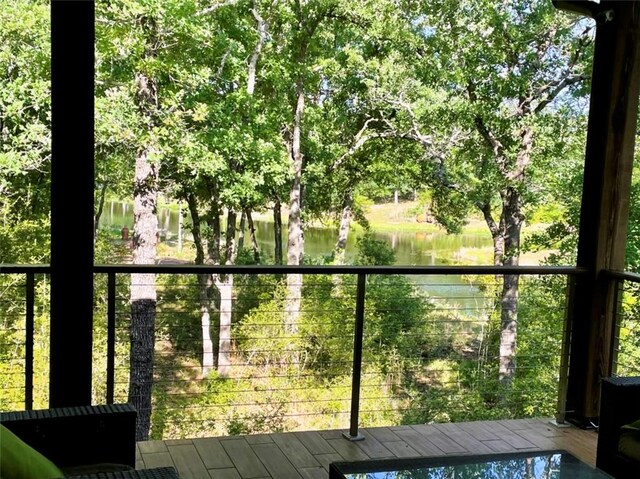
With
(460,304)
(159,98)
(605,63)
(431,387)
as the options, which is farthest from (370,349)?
(605,63)

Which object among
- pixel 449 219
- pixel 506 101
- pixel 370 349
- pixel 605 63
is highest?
pixel 506 101

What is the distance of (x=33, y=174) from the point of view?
29.5ft

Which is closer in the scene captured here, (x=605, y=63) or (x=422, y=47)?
Answer: (x=605, y=63)

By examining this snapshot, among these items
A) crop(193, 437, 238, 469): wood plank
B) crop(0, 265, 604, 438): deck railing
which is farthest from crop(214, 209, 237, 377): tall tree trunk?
crop(193, 437, 238, 469): wood plank

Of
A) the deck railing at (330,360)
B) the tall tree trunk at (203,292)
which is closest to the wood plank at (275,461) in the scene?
the deck railing at (330,360)

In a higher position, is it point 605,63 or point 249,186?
point 605,63

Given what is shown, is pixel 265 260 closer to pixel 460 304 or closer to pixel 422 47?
pixel 460 304

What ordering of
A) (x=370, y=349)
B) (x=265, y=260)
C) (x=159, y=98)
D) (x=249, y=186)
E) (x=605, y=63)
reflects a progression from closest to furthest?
(x=605, y=63) → (x=370, y=349) → (x=159, y=98) → (x=249, y=186) → (x=265, y=260)

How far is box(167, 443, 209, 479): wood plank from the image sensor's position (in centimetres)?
268

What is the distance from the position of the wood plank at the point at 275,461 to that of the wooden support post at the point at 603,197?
5.11 feet

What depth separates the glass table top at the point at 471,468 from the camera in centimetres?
182

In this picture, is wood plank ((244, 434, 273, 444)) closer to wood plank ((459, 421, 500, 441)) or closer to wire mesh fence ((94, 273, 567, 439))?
wood plank ((459, 421, 500, 441))

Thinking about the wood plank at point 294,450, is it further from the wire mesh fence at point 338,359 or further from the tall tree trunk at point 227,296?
the tall tree trunk at point 227,296

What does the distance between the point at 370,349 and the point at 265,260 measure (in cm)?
280
